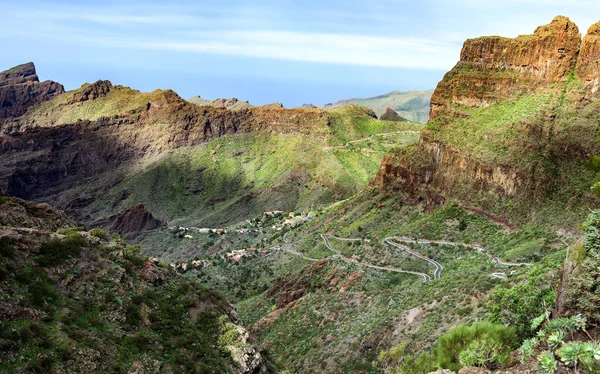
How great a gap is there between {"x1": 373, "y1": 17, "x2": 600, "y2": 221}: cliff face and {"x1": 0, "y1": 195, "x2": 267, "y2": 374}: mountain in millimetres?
43461

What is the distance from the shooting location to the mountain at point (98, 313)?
2002 cm

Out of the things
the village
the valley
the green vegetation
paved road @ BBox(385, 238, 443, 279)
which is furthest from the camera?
the village

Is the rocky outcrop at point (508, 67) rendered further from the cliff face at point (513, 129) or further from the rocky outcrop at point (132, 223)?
the rocky outcrop at point (132, 223)

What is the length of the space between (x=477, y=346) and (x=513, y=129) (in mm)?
55869

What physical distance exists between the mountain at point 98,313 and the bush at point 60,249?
51 mm

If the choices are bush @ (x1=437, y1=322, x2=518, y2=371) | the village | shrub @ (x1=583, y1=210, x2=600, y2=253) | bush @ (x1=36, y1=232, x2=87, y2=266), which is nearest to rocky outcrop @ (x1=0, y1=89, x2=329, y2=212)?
the village

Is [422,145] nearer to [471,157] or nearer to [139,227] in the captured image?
[471,157]

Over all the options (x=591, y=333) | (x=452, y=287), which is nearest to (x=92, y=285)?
(x=591, y=333)

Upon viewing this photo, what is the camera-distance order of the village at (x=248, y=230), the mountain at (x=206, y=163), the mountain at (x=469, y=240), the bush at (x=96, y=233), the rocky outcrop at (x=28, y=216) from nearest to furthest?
the mountain at (x=469, y=240) < the rocky outcrop at (x=28, y=216) < the bush at (x=96, y=233) < the village at (x=248, y=230) < the mountain at (x=206, y=163)

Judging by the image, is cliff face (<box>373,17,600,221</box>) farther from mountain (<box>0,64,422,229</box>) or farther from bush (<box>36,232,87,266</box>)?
mountain (<box>0,64,422,229</box>)

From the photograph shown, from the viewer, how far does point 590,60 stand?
6438cm

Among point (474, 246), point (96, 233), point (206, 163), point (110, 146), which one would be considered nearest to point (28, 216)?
point (96, 233)

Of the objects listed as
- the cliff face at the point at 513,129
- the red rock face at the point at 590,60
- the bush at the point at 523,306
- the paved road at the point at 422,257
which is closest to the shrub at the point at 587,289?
the bush at the point at 523,306

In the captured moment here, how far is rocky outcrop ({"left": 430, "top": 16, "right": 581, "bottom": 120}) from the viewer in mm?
69062
